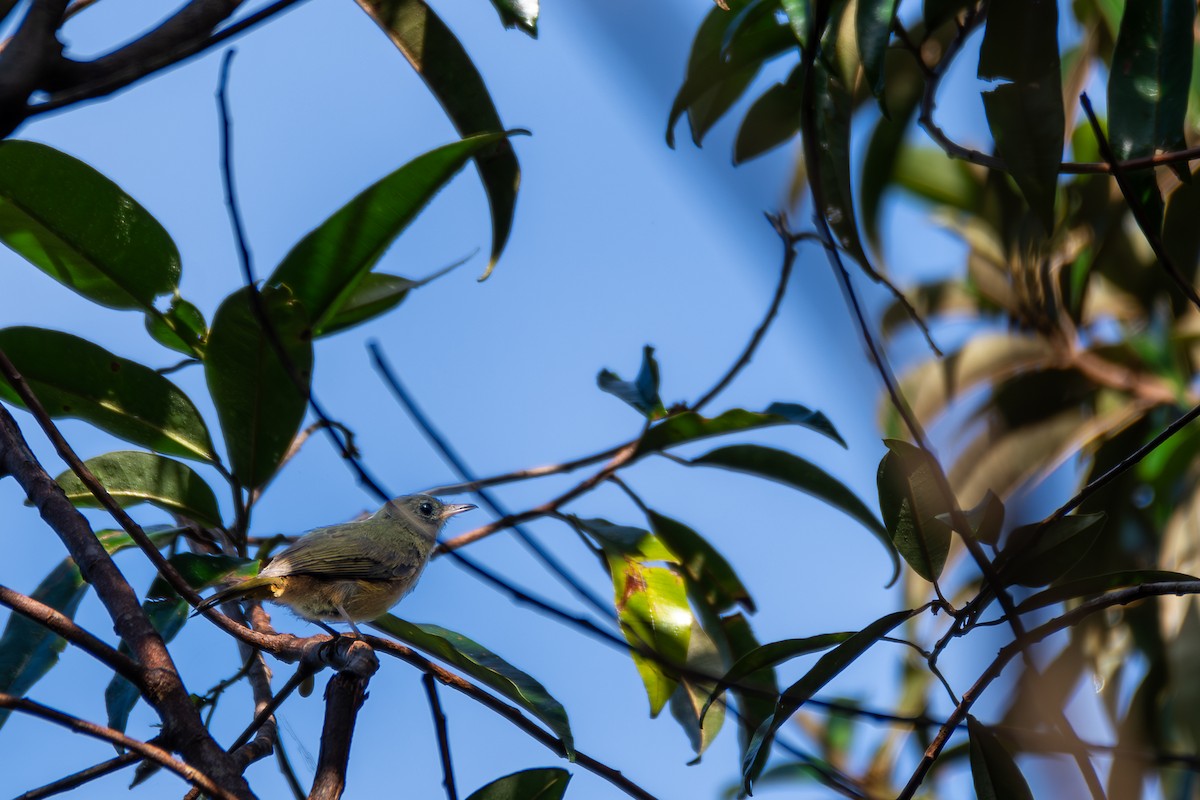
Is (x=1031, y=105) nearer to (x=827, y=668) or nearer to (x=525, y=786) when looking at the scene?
(x=827, y=668)

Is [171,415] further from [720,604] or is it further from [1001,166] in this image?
[1001,166]

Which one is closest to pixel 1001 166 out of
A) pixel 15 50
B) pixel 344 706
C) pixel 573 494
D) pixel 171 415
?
pixel 573 494

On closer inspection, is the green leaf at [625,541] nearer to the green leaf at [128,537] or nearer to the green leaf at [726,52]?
the green leaf at [128,537]

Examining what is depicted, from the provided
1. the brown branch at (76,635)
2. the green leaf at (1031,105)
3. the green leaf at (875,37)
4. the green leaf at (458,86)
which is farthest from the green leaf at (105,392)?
the green leaf at (1031,105)

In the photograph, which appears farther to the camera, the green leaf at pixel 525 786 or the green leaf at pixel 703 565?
the green leaf at pixel 703 565

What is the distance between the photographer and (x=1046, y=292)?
13.6 ft

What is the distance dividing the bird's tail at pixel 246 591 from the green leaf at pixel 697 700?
1080 millimetres

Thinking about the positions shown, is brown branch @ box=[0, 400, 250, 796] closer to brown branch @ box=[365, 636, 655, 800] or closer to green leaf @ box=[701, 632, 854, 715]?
brown branch @ box=[365, 636, 655, 800]

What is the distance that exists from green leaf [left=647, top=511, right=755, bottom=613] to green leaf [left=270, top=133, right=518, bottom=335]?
1.06 meters

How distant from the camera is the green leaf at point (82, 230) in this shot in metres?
2.42

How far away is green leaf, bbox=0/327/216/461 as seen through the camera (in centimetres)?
250

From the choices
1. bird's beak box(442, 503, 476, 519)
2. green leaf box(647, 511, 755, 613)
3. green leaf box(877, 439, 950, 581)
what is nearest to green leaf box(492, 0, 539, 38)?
green leaf box(877, 439, 950, 581)

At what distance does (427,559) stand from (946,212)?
118 inches

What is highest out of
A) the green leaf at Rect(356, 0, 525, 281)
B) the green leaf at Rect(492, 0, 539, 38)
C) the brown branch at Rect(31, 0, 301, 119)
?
the green leaf at Rect(356, 0, 525, 281)
